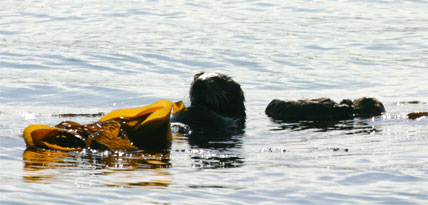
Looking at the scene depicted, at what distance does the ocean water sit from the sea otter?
0.98 ft

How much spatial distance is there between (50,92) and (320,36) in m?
8.37

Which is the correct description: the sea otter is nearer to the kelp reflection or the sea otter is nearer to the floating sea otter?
the floating sea otter

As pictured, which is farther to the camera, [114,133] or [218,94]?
[218,94]

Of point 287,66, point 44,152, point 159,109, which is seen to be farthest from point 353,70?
point 44,152

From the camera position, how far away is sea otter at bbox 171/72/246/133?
834 cm

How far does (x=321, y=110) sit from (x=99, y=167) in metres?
3.84

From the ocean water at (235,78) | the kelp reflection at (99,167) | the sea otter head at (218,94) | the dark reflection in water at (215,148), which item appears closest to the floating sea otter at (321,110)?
the ocean water at (235,78)

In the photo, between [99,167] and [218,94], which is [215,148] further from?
[218,94]

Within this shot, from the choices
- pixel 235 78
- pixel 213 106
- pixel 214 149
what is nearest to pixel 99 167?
pixel 214 149

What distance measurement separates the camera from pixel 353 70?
47.3 ft

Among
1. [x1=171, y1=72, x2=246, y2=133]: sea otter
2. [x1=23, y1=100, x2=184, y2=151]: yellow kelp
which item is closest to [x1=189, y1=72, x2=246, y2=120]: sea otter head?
[x1=171, y1=72, x2=246, y2=133]: sea otter

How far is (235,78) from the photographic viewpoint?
44.7 ft

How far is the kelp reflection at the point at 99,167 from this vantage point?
5.44m

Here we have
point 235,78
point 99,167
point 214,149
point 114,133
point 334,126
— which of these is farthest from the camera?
point 235,78
